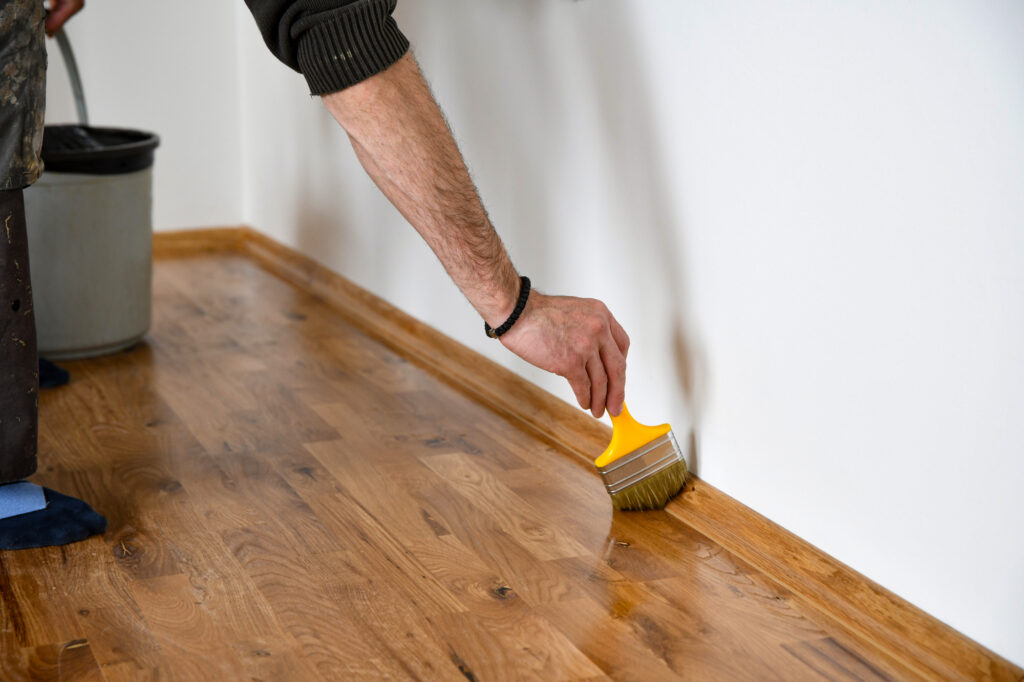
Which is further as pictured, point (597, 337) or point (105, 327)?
point (105, 327)

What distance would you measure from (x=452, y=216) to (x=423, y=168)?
0.20ft

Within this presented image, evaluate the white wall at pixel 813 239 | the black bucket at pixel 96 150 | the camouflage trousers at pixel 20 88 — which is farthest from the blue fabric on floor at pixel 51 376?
the white wall at pixel 813 239

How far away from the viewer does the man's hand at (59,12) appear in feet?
6.46

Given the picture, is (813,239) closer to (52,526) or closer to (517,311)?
(517,311)

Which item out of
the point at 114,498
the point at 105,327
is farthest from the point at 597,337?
the point at 105,327

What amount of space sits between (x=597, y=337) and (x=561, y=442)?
0.45m

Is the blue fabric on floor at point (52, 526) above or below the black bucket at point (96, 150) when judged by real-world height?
below

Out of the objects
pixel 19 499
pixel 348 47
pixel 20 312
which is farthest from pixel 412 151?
pixel 19 499

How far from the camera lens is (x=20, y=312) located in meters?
1.31

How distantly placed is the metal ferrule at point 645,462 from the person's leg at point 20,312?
64 centimetres

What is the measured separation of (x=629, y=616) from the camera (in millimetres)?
1165

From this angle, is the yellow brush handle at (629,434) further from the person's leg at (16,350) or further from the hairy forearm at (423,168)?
the person's leg at (16,350)

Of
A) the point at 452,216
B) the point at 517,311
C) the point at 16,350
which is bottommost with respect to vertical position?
the point at 16,350

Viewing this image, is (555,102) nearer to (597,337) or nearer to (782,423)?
(597,337)
